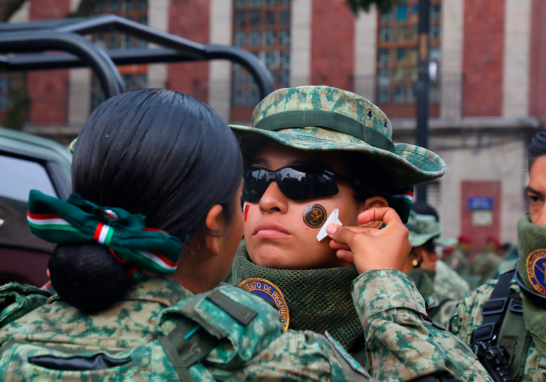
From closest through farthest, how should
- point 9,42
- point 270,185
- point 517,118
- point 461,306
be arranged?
point 270,185, point 461,306, point 9,42, point 517,118

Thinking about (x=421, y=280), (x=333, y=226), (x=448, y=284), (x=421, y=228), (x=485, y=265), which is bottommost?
(x=485, y=265)

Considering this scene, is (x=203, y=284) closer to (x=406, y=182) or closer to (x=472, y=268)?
(x=406, y=182)

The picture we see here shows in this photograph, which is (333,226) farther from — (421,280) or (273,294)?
(421,280)

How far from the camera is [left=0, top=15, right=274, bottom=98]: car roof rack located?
134 inches

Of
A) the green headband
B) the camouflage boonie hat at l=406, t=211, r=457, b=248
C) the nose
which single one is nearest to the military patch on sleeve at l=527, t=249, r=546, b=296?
the nose

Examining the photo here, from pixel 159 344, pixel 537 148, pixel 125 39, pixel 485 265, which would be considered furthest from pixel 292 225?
pixel 125 39

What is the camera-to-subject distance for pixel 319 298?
203 cm

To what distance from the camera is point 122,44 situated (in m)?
18.8

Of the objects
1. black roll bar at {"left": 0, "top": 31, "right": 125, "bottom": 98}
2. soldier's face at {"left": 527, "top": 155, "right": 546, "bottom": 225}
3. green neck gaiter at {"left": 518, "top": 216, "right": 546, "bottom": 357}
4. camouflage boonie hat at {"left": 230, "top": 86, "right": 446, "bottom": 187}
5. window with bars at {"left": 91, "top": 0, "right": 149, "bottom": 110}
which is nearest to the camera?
camouflage boonie hat at {"left": 230, "top": 86, "right": 446, "bottom": 187}

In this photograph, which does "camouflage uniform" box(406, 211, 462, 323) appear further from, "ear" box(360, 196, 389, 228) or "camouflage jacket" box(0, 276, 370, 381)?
"camouflage jacket" box(0, 276, 370, 381)

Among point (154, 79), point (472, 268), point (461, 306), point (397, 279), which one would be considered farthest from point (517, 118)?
point (397, 279)

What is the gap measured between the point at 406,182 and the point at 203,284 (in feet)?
3.06

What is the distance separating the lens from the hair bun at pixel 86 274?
4.23 feet

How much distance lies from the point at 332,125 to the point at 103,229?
1.02m
